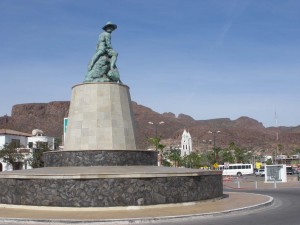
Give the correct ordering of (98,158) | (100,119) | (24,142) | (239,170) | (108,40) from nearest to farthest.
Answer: (98,158) → (100,119) → (108,40) → (239,170) → (24,142)

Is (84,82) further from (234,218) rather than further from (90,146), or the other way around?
(234,218)

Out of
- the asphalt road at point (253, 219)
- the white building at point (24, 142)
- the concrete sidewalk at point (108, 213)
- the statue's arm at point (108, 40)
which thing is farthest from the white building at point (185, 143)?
the asphalt road at point (253, 219)

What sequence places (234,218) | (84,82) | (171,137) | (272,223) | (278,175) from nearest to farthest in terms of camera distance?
(272,223) < (234,218) < (84,82) < (278,175) < (171,137)

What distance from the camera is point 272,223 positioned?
496 inches

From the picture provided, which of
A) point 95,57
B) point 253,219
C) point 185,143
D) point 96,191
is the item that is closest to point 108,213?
point 96,191

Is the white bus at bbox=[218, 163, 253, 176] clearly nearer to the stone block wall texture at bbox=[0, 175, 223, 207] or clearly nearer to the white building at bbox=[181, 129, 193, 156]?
the stone block wall texture at bbox=[0, 175, 223, 207]

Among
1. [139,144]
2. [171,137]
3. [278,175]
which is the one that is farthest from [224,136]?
[139,144]

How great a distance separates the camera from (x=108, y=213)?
1471 centimetres

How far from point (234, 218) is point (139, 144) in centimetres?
891

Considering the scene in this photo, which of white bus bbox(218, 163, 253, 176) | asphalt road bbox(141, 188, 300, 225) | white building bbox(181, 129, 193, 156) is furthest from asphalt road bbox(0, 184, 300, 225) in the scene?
white building bbox(181, 129, 193, 156)

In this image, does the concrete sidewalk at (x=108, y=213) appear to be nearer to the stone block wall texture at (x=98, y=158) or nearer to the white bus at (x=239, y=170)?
the stone block wall texture at (x=98, y=158)

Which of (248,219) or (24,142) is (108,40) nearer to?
(248,219)

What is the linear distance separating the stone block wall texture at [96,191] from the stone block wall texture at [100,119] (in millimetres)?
3888

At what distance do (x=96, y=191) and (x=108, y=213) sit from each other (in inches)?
51.3
